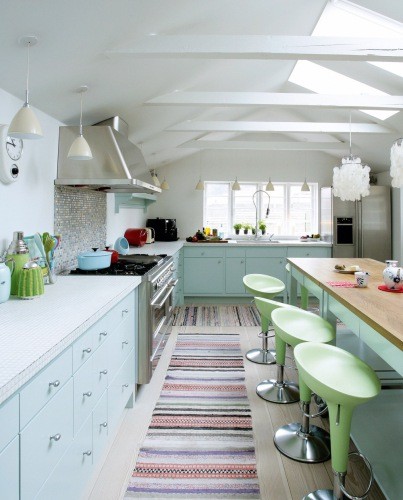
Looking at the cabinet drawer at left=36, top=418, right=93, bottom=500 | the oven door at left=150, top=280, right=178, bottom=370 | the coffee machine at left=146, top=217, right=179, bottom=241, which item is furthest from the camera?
the coffee machine at left=146, top=217, right=179, bottom=241

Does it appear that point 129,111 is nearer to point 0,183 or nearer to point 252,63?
point 252,63

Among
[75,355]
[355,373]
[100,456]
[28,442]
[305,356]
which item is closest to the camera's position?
[28,442]

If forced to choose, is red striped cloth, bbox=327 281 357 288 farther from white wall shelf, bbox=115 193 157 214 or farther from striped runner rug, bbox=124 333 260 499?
white wall shelf, bbox=115 193 157 214

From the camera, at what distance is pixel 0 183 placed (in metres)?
2.09

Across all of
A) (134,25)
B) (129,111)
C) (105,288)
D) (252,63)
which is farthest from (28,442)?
(252,63)

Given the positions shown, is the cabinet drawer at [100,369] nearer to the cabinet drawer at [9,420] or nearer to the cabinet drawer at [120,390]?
the cabinet drawer at [120,390]

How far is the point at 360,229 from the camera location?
569 centimetres

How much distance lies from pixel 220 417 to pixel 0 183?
6.45 ft

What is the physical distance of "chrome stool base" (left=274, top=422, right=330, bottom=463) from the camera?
201 cm

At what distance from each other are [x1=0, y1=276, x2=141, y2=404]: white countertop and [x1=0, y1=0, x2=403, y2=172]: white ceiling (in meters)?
1.20

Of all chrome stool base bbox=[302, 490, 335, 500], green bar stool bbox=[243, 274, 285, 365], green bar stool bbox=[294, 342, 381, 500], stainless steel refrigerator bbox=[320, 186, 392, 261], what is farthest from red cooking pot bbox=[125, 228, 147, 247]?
chrome stool base bbox=[302, 490, 335, 500]

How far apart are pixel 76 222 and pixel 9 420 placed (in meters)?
2.37

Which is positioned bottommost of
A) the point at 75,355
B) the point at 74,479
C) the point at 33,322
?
the point at 74,479

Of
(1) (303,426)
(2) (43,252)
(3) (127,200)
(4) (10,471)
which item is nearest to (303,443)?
(1) (303,426)
